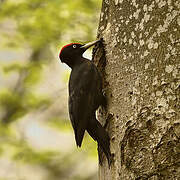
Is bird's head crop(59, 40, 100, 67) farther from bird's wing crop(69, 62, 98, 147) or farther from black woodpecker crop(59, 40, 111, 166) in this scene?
bird's wing crop(69, 62, 98, 147)

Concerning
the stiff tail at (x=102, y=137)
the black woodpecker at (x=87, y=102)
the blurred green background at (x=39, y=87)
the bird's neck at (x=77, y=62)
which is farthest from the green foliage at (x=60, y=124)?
the stiff tail at (x=102, y=137)

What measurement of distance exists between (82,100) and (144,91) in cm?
88

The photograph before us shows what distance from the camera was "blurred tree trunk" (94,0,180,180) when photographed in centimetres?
221

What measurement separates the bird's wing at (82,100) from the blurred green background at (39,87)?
1.92 metres

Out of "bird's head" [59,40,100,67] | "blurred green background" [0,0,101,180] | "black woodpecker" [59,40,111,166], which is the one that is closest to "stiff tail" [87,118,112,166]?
"black woodpecker" [59,40,111,166]

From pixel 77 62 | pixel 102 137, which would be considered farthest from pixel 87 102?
pixel 77 62

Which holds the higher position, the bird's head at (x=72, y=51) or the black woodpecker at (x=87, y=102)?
the bird's head at (x=72, y=51)

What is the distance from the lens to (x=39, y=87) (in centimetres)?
702

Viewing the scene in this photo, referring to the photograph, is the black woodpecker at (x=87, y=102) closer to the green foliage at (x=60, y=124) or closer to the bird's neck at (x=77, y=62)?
the bird's neck at (x=77, y=62)

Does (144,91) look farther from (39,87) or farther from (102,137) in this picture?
(39,87)

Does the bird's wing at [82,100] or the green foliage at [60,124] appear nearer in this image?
the bird's wing at [82,100]

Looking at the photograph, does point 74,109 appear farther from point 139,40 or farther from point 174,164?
point 174,164

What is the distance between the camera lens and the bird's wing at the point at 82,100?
295 centimetres

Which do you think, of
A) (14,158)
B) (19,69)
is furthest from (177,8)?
(14,158)
